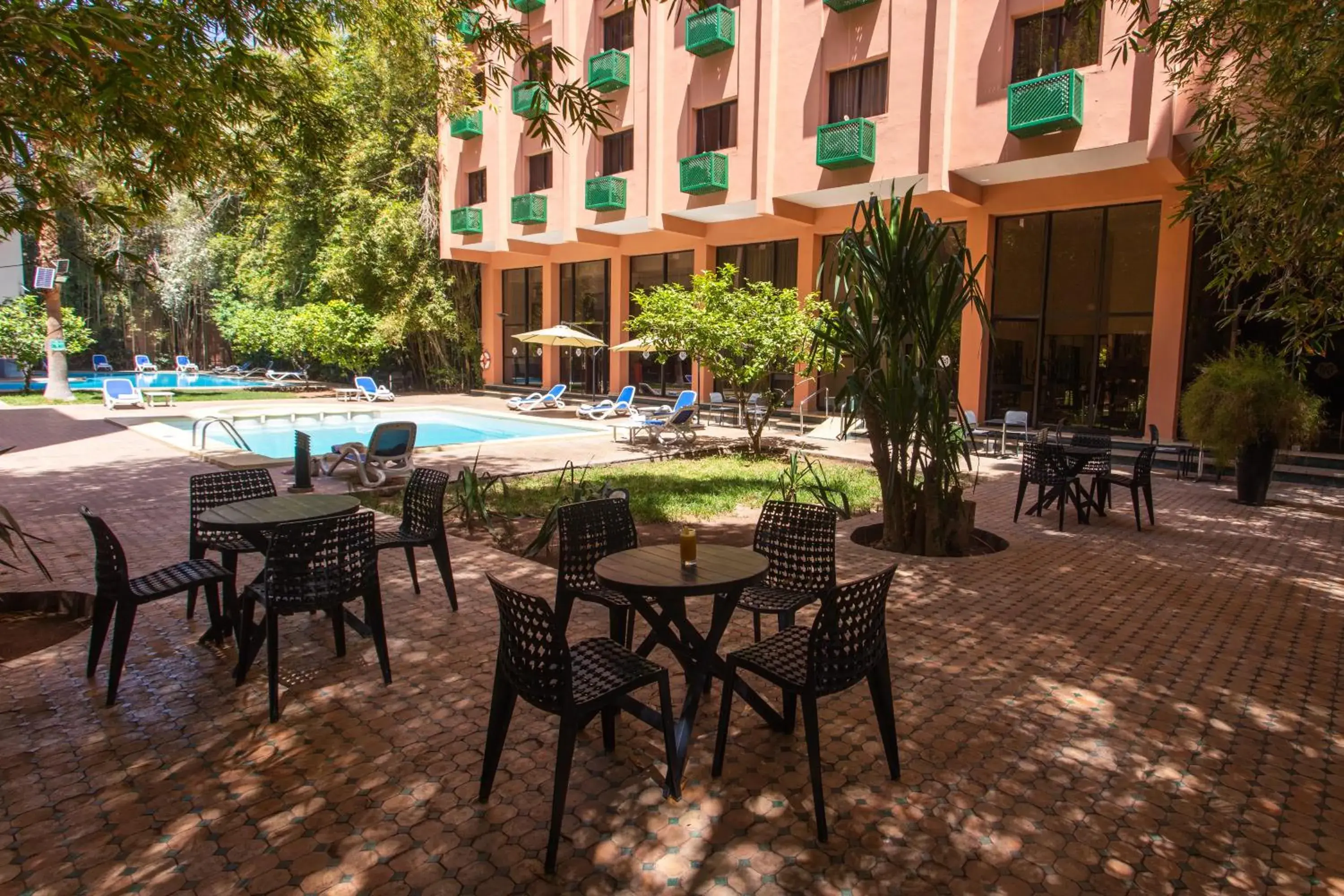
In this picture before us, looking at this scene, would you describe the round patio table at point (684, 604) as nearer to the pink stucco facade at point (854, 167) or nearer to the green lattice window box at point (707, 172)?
the pink stucco facade at point (854, 167)

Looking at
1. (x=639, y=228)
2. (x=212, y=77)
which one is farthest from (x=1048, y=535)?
(x=639, y=228)

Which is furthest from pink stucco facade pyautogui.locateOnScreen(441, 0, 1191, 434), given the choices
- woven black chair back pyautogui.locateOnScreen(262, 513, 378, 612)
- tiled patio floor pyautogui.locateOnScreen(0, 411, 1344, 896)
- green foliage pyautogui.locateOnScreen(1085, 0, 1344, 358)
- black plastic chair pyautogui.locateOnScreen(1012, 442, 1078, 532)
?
woven black chair back pyautogui.locateOnScreen(262, 513, 378, 612)

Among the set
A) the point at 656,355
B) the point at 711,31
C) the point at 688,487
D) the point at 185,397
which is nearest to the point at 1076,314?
the point at 688,487

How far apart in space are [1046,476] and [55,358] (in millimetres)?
24580

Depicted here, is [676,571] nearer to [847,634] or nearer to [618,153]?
[847,634]

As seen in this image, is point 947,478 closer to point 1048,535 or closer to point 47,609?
point 1048,535

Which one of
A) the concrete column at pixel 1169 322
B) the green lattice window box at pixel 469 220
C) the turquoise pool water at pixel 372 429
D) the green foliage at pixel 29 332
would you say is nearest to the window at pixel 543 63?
the turquoise pool water at pixel 372 429

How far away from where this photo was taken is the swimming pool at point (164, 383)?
1011 inches

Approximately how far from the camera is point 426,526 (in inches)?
209

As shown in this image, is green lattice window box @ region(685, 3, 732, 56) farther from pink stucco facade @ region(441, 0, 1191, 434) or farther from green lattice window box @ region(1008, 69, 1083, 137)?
green lattice window box @ region(1008, 69, 1083, 137)

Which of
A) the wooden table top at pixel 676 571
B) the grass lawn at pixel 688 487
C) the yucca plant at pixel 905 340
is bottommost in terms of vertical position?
the grass lawn at pixel 688 487

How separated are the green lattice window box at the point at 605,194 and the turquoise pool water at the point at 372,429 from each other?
5617 mm

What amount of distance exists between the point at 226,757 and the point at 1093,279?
1555cm

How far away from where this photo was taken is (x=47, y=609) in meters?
5.13
